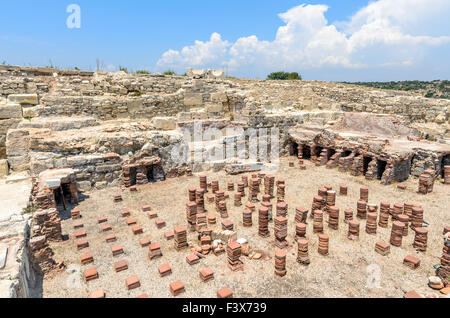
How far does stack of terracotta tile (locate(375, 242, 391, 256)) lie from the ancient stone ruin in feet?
0.08

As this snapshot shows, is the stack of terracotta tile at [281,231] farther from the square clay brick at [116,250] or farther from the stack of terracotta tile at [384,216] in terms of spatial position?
the square clay brick at [116,250]

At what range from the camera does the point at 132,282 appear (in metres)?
5.32

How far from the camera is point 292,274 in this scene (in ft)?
18.6

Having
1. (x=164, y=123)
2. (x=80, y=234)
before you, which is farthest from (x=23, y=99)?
(x=80, y=234)

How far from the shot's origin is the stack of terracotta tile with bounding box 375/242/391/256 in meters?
6.34

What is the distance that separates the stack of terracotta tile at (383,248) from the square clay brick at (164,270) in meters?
4.79

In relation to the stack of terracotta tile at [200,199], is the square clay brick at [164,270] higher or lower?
lower

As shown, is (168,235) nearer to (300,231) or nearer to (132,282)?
(132,282)

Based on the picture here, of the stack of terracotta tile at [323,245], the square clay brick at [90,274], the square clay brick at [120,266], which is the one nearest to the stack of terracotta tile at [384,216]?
the stack of terracotta tile at [323,245]

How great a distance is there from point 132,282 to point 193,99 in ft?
44.0

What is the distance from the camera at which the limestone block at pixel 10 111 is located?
12.2 meters

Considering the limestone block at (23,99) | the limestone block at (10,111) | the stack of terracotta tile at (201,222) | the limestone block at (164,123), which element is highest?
the limestone block at (23,99)

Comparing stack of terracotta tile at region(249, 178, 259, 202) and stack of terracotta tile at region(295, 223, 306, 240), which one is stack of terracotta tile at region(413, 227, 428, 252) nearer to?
stack of terracotta tile at region(295, 223, 306, 240)

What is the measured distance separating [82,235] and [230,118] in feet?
34.0
